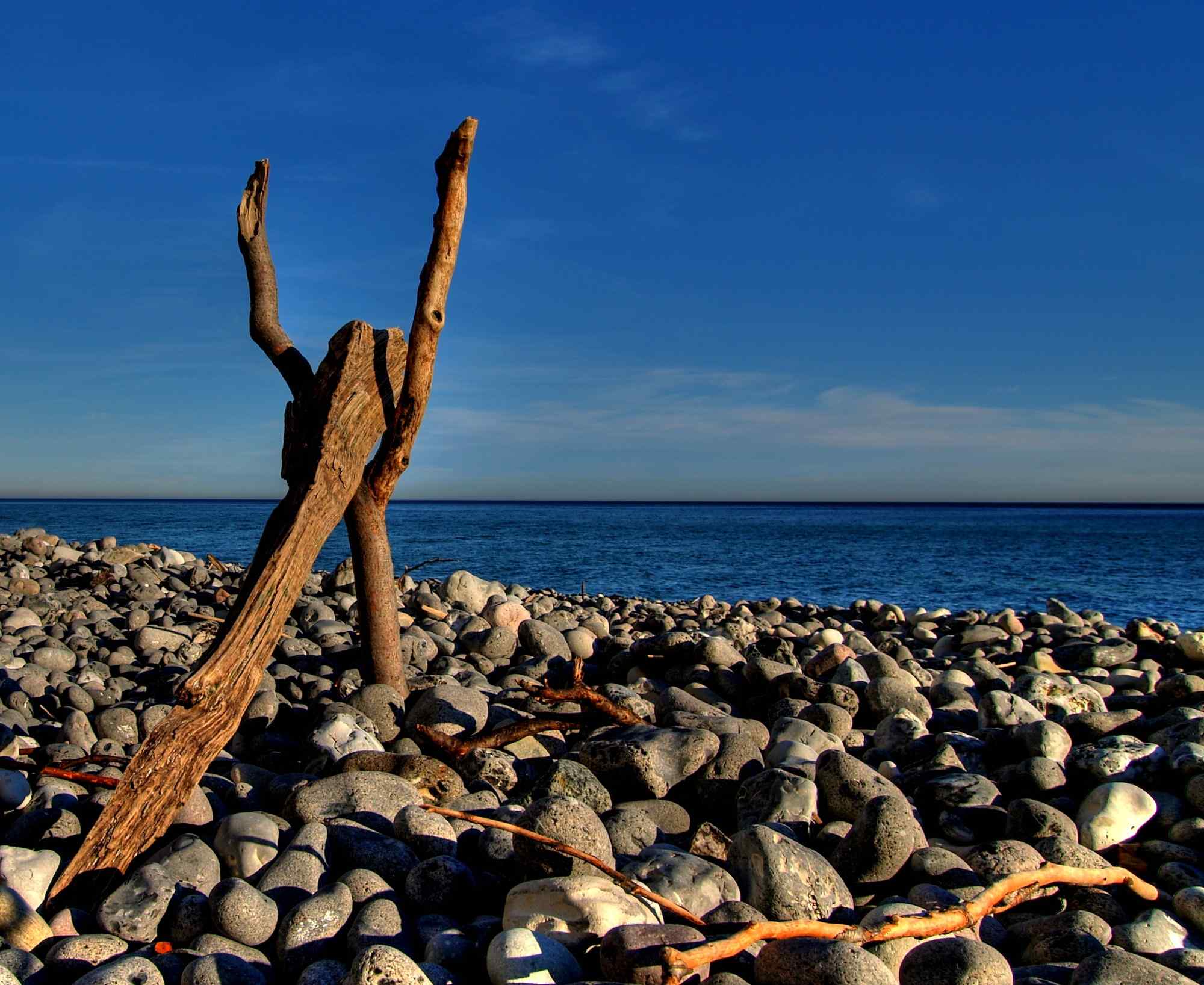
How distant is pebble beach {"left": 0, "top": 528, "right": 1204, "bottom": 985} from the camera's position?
9.83 ft

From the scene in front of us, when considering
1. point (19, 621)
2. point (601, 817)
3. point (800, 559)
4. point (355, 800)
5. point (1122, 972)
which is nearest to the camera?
point (1122, 972)

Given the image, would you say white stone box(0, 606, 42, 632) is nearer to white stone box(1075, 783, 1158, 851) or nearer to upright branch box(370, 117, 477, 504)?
upright branch box(370, 117, 477, 504)

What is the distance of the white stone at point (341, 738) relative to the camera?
482cm

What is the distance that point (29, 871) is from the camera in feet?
11.1

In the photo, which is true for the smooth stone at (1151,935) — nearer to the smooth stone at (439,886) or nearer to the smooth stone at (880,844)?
the smooth stone at (880,844)

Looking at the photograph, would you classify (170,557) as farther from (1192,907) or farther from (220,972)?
(1192,907)

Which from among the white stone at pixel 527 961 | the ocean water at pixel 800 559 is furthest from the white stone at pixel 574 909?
the ocean water at pixel 800 559

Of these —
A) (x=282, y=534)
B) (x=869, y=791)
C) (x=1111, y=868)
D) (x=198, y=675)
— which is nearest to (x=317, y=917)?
(x=198, y=675)

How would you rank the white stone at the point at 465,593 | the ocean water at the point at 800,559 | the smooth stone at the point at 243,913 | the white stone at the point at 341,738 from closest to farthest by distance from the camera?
the smooth stone at the point at 243,913 → the white stone at the point at 341,738 → the white stone at the point at 465,593 → the ocean water at the point at 800,559

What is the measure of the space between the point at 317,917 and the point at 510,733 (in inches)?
74.6

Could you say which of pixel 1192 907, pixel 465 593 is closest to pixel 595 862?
pixel 1192 907

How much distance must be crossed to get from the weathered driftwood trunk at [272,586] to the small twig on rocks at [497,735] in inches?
44.2

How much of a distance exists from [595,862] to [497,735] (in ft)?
6.29

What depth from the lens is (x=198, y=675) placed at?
3793 mm
